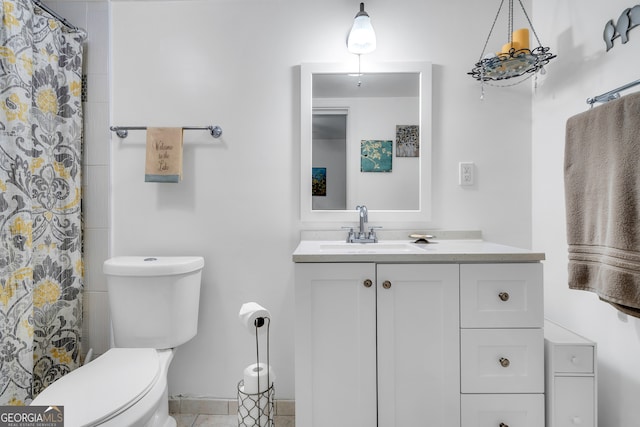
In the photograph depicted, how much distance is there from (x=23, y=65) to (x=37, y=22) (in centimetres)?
26

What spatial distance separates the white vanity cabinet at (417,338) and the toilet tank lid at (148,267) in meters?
0.58

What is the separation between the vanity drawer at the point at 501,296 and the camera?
1.16 metres

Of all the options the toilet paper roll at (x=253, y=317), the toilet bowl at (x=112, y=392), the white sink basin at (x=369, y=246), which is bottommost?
the toilet bowl at (x=112, y=392)

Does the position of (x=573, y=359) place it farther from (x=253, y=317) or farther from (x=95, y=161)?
(x=95, y=161)

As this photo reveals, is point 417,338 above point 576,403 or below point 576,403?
above

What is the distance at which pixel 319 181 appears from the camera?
1633mm

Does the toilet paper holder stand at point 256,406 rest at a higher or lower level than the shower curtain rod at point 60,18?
lower

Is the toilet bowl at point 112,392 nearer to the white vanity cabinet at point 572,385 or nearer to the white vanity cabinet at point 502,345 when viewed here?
the white vanity cabinet at point 502,345

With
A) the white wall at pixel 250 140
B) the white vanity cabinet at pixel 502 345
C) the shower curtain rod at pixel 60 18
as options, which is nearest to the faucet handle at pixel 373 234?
the white wall at pixel 250 140

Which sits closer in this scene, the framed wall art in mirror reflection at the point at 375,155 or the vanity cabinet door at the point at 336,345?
the vanity cabinet door at the point at 336,345

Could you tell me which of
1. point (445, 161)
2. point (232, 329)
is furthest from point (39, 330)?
point (445, 161)

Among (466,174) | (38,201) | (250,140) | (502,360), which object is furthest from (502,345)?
(38,201)

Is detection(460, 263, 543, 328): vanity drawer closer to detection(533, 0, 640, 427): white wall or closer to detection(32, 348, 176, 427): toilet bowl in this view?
detection(533, 0, 640, 427): white wall

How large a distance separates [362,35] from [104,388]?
1733 millimetres
